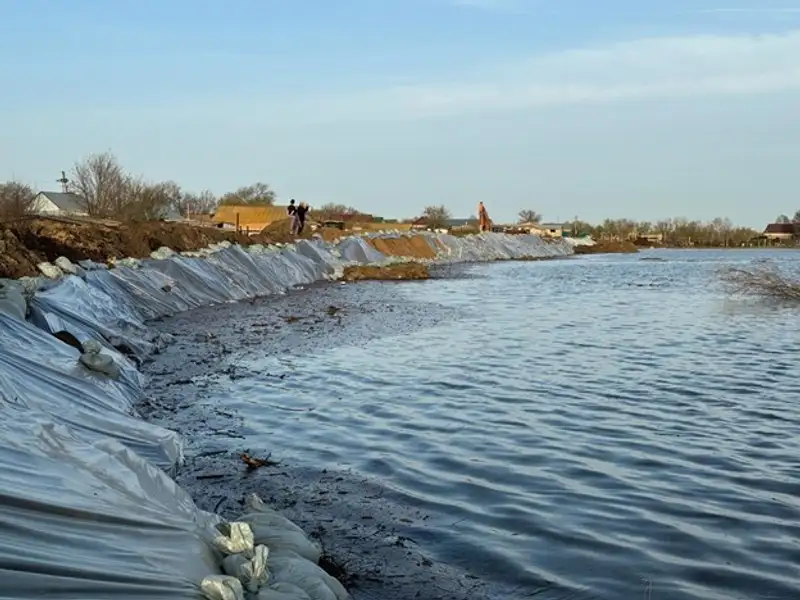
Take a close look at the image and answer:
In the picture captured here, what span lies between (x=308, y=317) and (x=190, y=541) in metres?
13.7

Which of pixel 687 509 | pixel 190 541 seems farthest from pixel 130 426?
pixel 687 509

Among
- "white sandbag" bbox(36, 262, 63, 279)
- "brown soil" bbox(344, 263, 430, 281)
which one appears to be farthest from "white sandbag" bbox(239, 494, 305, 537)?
"brown soil" bbox(344, 263, 430, 281)

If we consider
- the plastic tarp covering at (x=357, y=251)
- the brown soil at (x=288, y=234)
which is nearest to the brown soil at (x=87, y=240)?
the brown soil at (x=288, y=234)

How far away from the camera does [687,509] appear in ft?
17.1

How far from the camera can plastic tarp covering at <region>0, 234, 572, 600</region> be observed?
3000 millimetres

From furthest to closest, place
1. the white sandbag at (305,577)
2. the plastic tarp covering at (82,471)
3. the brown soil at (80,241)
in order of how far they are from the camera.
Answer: the brown soil at (80,241) < the white sandbag at (305,577) < the plastic tarp covering at (82,471)

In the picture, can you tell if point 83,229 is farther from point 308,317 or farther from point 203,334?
point 203,334

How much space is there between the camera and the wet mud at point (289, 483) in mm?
4305

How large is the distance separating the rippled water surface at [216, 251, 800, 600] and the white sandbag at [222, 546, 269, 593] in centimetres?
139

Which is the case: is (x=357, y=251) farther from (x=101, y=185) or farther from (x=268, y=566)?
(x=268, y=566)

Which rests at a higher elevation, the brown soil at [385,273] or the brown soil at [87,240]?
the brown soil at [87,240]

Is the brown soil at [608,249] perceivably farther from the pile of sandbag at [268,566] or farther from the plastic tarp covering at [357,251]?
the pile of sandbag at [268,566]

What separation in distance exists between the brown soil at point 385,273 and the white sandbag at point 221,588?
2763cm

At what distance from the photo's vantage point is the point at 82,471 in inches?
160
